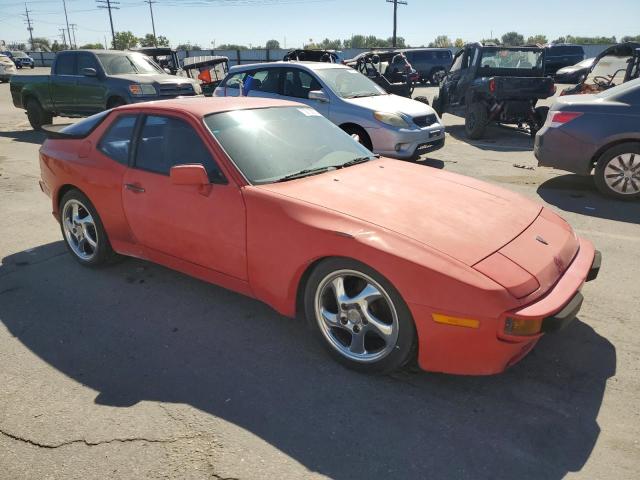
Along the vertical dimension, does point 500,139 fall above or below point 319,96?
below

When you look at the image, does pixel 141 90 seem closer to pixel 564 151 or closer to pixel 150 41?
pixel 564 151

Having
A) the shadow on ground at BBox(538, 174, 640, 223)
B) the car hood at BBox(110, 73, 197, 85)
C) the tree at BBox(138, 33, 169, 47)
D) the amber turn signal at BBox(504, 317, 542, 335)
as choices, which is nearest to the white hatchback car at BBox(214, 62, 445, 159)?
the shadow on ground at BBox(538, 174, 640, 223)

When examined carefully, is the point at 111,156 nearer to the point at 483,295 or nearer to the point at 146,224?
the point at 146,224

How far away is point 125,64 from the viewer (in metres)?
12.1

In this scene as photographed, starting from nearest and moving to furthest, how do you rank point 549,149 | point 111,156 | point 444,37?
point 111,156 < point 549,149 < point 444,37

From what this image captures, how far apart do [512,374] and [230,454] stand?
161 cm

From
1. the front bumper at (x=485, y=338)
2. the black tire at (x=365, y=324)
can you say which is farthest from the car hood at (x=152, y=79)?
the front bumper at (x=485, y=338)

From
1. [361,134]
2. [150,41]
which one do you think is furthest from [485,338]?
[150,41]

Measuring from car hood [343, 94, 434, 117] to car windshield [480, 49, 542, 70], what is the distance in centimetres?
402

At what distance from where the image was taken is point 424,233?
2682 millimetres

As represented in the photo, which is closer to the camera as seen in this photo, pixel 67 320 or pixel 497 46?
pixel 67 320

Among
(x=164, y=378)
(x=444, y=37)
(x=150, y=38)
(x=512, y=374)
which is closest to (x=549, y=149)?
(x=512, y=374)

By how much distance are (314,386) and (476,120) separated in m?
9.36

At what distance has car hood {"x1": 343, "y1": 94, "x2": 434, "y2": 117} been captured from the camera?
26.8 ft
